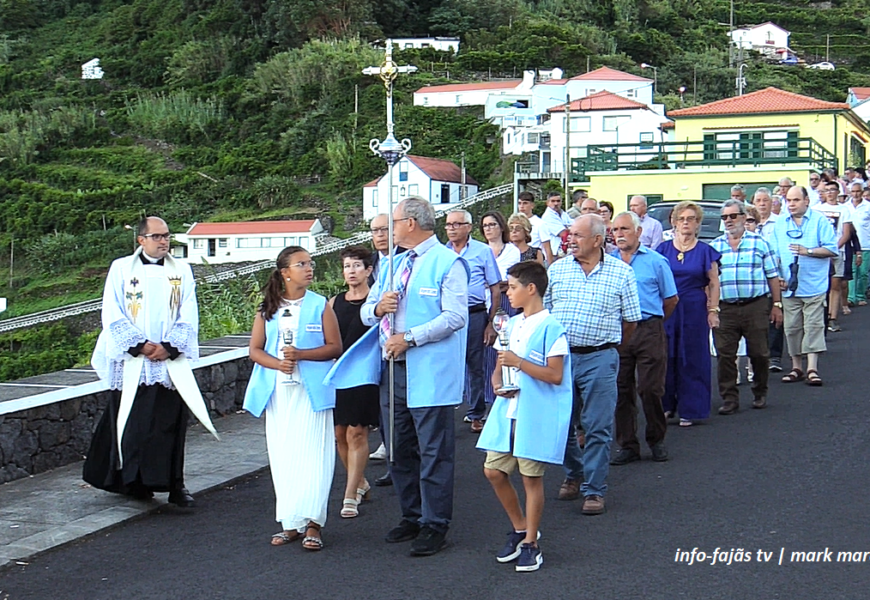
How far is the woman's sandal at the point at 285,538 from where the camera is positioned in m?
6.87

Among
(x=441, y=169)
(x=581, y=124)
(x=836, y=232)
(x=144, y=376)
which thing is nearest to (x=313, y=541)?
(x=144, y=376)

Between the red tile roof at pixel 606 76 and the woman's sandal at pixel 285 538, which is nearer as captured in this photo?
the woman's sandal at pixel 285 538

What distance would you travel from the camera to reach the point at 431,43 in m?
97.4

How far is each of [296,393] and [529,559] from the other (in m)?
1.67

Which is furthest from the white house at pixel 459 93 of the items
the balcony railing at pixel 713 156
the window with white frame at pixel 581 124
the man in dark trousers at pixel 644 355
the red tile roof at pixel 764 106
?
the man in dark trousers at pixel 644 355

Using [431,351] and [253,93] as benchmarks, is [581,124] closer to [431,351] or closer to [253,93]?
[253,93]

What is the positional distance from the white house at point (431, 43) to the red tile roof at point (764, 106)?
190 ft

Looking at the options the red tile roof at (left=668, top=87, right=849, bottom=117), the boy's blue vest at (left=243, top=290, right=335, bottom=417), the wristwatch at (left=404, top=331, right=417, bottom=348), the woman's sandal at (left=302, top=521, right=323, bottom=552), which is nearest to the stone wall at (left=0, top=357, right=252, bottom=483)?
the boy's blue vest at (left=243, top=290, right=335, bottom=417)

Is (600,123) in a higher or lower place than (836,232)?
higher

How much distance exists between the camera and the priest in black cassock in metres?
7.68

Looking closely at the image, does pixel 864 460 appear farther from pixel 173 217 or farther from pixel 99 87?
pixel 99 87

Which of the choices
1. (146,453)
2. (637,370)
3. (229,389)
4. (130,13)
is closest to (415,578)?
(146,453)

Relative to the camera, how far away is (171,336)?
7.83 m

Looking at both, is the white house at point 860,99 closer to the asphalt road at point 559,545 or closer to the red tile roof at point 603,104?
the red tile roof at point 603,104
